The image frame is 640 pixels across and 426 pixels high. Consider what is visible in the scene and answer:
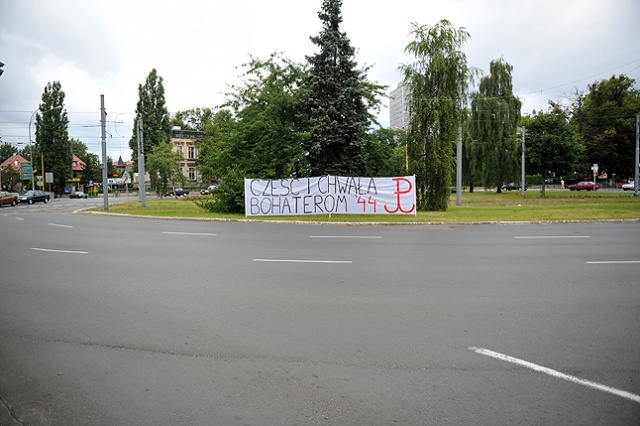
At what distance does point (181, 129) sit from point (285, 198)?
279 ft

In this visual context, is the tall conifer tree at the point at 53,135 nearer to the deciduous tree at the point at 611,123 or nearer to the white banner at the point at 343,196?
the white banner at the point at 343,196

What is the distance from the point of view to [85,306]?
595 cm

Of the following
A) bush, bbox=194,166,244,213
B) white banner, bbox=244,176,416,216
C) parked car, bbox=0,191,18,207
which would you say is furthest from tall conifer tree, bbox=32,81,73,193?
white banner, bbox=244,176,416,216

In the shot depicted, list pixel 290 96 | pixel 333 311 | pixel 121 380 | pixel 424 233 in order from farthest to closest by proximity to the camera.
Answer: pixel 290 96, pixel 424 233, pixel 333 311, pixel 121 380

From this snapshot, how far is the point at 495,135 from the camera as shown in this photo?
4891 centimetres

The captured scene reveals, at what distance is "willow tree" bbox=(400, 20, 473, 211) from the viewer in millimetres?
25031

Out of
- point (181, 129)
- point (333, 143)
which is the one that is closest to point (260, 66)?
point (333, 143)

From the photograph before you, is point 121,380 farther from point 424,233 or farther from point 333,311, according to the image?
point 424,233

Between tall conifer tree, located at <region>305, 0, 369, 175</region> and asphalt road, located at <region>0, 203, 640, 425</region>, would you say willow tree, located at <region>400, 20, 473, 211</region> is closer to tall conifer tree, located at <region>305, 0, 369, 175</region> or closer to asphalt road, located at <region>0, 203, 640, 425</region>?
tall conifer tree, located at <region>305, 0, 369, 175</region>

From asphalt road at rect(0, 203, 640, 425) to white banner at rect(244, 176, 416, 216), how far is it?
13.1 meters

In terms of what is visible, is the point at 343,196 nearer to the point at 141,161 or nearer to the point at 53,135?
the point at 141,161

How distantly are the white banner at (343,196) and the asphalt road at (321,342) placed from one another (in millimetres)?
13101

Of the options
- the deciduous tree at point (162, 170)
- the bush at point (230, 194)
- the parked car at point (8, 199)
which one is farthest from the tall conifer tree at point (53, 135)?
the bush at point (230, 194)

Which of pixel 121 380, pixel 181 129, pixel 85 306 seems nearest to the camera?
pixel 121 380
